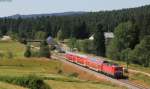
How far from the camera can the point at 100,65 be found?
88.8m

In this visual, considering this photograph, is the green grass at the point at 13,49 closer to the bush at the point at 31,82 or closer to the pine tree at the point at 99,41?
the pine tree at the point at 99,41

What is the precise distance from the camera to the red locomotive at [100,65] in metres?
80.8

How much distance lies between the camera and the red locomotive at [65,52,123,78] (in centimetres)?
8081

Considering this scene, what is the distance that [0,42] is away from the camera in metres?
196

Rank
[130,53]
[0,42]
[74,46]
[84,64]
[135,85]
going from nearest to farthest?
[135,85]
[84,64]
[130,53]
[74,46]
[0,42]

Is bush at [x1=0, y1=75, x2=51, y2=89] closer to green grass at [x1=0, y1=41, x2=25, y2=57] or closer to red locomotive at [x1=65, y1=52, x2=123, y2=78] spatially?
red locomotive at [x1=65, y1=52, x2=123, y2=78]

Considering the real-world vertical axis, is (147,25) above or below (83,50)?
above

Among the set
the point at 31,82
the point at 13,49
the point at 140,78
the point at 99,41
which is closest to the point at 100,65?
the point at 140,78

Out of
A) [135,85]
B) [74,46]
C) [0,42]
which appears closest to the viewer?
[135,85]

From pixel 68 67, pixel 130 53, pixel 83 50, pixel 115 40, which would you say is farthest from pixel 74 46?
pixel 68 67

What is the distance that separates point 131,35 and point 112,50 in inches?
→ 338

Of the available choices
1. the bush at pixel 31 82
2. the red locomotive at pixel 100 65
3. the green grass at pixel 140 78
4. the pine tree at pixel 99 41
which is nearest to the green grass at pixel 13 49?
the pine tree at pixel 99 41

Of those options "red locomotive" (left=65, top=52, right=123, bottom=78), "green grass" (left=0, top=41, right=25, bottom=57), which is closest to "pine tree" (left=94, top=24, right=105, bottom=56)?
"green grass" (left=0, top=41, right=25, bottom=57)

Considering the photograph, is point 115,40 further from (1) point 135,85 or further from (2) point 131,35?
(1) point 135,85
